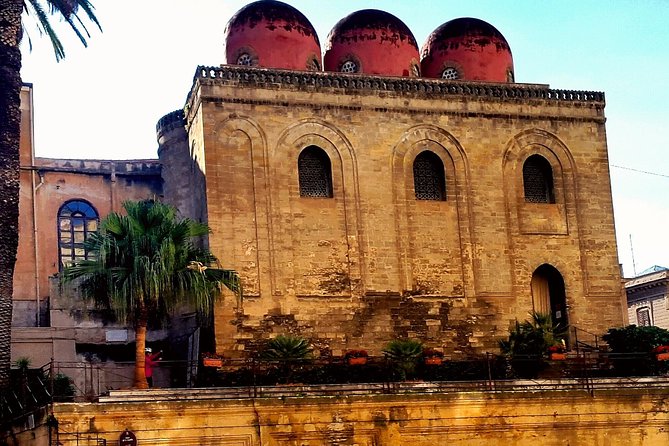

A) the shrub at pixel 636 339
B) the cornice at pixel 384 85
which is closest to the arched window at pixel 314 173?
the cornice at pixel 384 85

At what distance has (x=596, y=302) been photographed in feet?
114

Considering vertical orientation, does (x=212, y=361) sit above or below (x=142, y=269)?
below

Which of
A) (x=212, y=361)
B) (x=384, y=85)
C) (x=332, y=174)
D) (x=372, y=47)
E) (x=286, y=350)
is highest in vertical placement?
(x=372, y=47)

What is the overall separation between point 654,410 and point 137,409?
40.1 ft

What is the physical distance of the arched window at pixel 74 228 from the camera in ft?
117

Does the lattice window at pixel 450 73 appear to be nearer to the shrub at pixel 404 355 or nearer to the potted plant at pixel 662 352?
the shrub at pixel 404 355

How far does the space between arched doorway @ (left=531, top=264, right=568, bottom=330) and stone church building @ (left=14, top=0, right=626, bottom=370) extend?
54mm

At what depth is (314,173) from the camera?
110 feet

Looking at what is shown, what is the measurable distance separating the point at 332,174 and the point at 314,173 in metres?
0.54

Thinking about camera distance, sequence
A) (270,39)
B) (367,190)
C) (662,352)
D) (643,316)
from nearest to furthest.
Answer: (662,352), (367,190), (270,39), (643,316)

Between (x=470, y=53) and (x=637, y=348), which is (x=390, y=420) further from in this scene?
(x=470, y=53)

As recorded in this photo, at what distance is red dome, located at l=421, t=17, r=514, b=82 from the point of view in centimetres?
3622

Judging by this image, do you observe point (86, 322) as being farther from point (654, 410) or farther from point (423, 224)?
point (654, 410)

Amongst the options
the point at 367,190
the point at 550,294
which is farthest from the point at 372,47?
the point at 550,294
